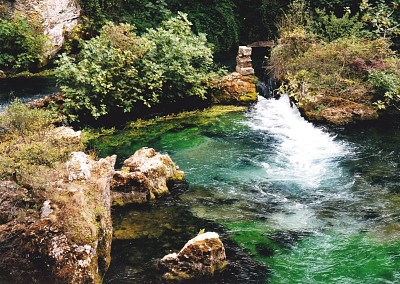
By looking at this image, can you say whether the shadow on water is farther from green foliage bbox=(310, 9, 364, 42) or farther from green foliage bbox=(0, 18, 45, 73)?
green foliage bbox=(310, 9, 364, 42)

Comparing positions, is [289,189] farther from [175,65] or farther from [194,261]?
[175,65]

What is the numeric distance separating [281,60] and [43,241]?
41.1ft

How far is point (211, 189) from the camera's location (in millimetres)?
9672

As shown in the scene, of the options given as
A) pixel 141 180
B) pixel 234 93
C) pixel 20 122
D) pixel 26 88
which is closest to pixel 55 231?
pixel 141 180

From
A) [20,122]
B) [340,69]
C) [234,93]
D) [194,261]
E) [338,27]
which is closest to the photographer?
[194,261]

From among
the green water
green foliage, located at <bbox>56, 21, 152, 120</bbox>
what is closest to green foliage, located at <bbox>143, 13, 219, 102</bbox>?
green foliage, located at <bbox>56, 21, 152, 120</bbox>

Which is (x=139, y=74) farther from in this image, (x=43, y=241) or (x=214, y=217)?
(x=43, y=241)

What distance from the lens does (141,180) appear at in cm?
905

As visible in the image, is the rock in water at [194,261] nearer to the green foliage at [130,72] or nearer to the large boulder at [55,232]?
the large boulder at [55,232]

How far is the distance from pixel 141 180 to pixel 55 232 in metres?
3.13

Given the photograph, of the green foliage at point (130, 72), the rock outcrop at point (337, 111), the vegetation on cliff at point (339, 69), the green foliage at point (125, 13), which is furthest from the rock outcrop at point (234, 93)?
the green foliage at point (125, 13)

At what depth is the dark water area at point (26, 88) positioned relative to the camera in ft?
43.5

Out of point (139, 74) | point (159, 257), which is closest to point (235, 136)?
point (139, 74)

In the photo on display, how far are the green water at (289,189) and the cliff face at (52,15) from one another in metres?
6.56
